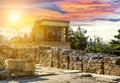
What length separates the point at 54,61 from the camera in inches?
664

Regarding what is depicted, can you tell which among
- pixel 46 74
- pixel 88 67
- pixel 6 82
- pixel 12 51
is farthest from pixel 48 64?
pixel 6 82

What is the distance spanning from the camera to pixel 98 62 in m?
13.7

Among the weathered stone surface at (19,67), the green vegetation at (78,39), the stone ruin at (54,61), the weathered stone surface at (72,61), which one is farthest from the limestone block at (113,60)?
the green vegetation at (78,39)

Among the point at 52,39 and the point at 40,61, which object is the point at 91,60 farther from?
the point at 52,39

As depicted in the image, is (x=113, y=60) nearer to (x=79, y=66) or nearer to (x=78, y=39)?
(x=79, y=66)

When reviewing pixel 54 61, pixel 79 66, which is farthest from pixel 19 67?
pixel 54 61

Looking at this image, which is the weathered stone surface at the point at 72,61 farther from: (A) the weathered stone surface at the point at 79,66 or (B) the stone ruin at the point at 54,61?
(A) the weathered stone surface at the point at 79,66

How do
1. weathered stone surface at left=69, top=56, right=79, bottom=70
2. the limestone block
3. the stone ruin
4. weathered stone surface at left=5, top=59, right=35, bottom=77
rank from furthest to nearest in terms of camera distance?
1. weathered stone surface at left=69, top=56, right=79, bottom=70
2. the limestone block
3. the stone ruin
4. weathered stone surface at left=5, top=59, right=35, bottom=77

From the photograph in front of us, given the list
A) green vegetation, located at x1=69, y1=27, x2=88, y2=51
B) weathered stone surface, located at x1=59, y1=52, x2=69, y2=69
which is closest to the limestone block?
weathered stone surface, located at x1=59, y1=52, x2=69, y2=69

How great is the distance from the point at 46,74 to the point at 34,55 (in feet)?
22.0

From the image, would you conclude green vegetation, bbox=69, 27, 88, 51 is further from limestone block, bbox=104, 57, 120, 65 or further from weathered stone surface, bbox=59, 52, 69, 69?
limestone block, bbox=104, 57, 120, 65

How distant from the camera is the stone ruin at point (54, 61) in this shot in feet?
38.6

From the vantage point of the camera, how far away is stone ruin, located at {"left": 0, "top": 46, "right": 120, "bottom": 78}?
11766 mm

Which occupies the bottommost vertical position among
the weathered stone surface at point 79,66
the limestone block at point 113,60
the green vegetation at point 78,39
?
the weathered stone surface at point 79,66
